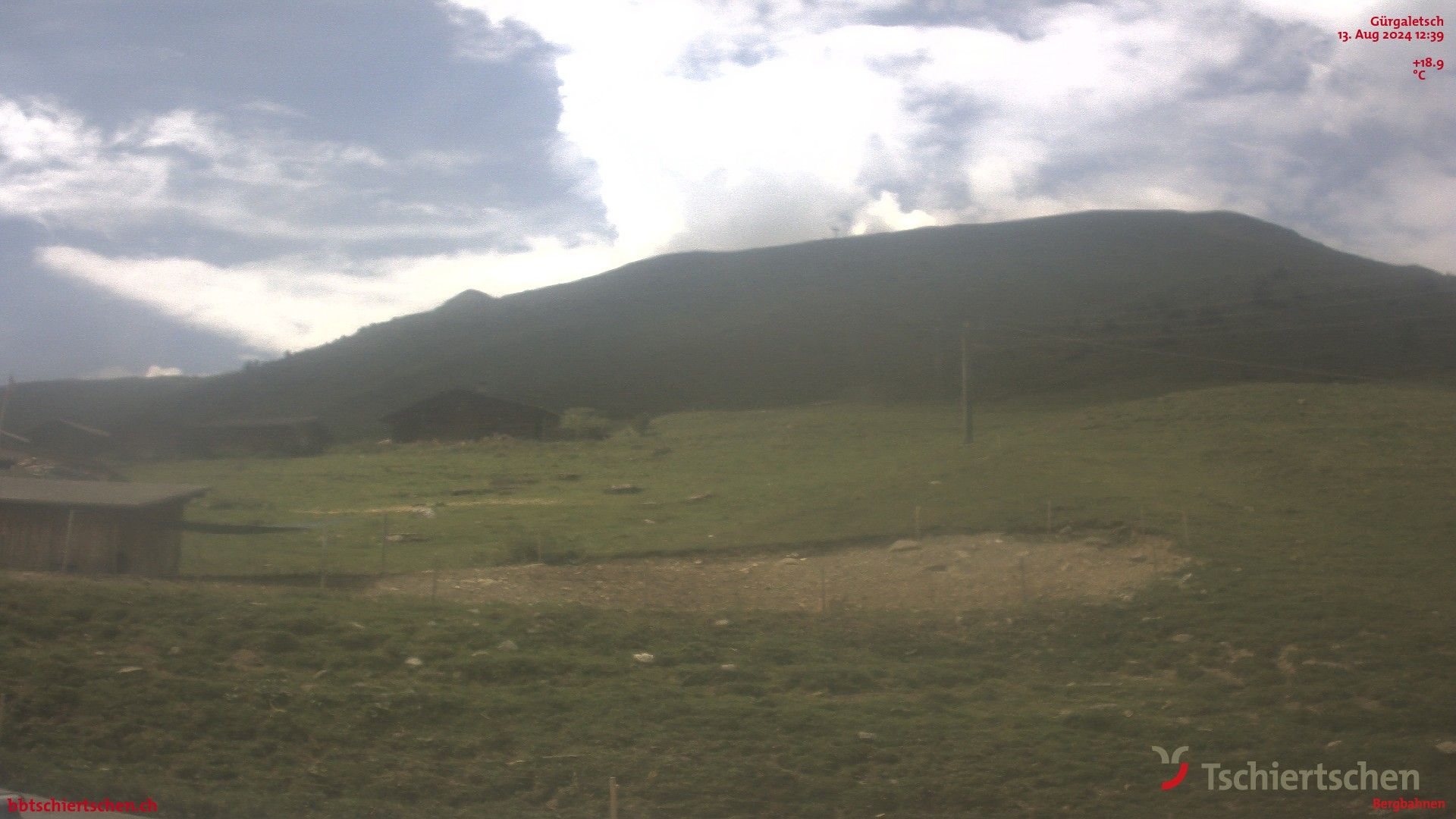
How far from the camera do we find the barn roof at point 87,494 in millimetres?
24781

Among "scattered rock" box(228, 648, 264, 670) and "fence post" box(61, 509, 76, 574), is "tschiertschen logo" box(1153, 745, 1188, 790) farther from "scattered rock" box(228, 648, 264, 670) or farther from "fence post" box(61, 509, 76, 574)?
"fence post" box(61, 509, 76, 574)

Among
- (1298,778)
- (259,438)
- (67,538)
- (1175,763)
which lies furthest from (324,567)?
(259,438)

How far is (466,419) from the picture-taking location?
77438 millimetres

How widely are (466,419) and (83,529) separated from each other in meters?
52.3

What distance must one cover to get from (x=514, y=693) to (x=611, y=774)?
3962 millimetres

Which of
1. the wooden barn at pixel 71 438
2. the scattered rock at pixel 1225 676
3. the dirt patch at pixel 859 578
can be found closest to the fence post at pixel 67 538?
the dirt patch at pixel 859 578

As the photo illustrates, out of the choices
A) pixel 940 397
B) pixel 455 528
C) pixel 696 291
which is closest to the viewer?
pixel 455 528

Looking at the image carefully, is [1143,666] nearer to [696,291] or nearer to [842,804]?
[842,804]

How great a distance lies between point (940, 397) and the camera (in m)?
71.6

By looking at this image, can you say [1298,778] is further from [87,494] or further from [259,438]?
[259,438]

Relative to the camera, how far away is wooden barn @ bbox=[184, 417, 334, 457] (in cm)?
5991

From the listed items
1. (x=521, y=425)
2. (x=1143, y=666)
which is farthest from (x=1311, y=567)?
(x=521, y=425)

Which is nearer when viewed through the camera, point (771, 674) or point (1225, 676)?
point (771, 674)

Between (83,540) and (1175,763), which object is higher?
(83,540)
